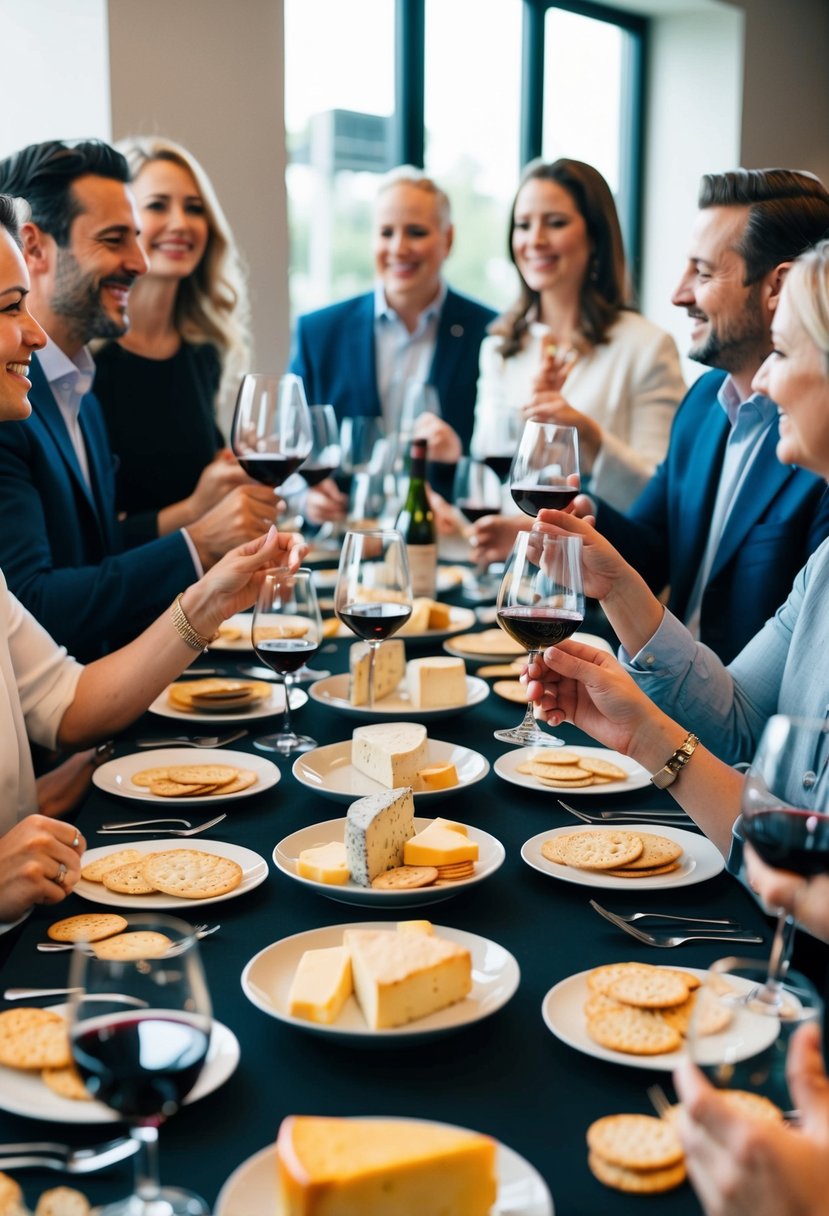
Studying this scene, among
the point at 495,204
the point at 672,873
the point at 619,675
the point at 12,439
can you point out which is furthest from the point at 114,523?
the point at 495,204

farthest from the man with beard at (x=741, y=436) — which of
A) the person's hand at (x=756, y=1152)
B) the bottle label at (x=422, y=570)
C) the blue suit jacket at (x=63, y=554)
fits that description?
the person's hand at (x=756, y=1152)

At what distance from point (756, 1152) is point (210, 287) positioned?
11.5ft

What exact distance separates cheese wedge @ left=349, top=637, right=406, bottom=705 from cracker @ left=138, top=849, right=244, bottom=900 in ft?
2.06

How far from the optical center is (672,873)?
1384mm

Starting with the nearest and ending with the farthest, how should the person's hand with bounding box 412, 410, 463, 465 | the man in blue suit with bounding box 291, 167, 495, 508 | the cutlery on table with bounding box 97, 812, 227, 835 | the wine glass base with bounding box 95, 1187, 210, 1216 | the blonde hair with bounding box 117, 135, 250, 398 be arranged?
1. the wine glass base with bounding box 95, 1187, 210, 1216
2. the cutlery on table with bounding box 97, 812, 227, 835
3. the person's hand with bounding box 412, 410, 463, 465
4. the blonde hair with bounding box 117, 135, 250, 398
5. the man in blue suit with bounding box 291, 167, 495, 508

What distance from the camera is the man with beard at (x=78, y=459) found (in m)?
2.31

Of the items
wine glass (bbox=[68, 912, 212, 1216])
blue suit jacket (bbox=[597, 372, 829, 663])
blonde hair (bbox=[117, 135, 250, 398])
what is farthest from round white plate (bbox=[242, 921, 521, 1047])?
blonde hair (bbox=[117, 135, 250, 398])

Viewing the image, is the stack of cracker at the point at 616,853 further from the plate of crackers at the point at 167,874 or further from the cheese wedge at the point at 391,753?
the plate of crackers at the point at 167,874

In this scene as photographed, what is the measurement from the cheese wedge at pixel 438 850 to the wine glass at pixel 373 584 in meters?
0.56

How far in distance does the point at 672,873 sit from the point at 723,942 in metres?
0.16

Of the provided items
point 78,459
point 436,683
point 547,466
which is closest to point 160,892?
point 436,683

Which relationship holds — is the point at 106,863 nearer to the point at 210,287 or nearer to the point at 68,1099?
the point at 68,1099

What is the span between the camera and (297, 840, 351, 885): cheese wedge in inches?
50.2

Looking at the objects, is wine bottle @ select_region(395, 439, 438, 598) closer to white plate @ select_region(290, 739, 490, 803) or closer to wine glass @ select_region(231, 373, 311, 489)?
wine glass @ select_region(231, 373, 311, 489)
